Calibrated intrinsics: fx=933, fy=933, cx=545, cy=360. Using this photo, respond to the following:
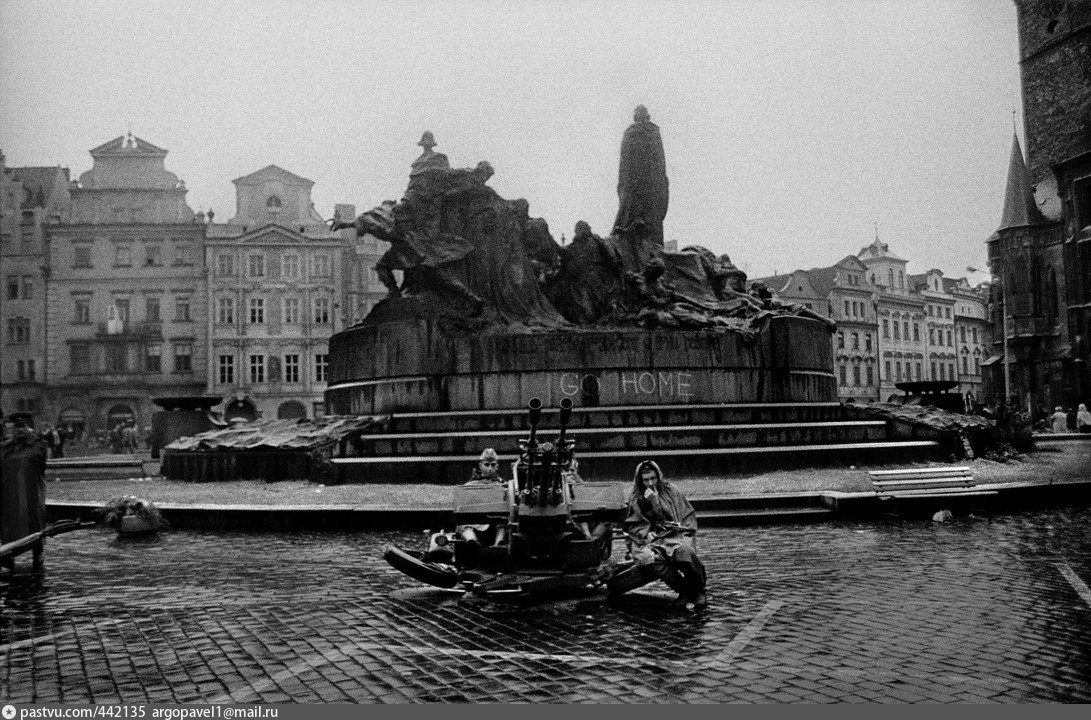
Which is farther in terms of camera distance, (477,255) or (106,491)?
(477,255)

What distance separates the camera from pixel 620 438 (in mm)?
16547

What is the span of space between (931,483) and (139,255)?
5573 cm

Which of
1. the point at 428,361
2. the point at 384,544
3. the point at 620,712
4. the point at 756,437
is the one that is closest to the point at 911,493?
the point at 756,437

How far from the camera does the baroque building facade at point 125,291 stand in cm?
5678

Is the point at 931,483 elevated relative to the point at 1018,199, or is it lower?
lower

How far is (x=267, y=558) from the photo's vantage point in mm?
10281

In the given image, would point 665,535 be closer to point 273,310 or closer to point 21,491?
point 21,491

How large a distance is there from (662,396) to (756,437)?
3.01 m

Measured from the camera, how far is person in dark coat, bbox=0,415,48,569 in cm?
971

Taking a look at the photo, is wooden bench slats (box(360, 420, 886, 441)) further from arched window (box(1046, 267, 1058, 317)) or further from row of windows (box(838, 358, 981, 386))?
row of windows (box(838, 358, 981, 386))

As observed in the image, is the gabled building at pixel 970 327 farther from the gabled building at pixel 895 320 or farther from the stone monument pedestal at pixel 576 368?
the stone monument pedestal at pixel 576 368

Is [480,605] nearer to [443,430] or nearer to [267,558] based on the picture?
[267,558]

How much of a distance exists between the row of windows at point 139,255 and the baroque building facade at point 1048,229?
47961mm

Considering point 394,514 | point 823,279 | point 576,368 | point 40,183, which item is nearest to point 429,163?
point 576,368
